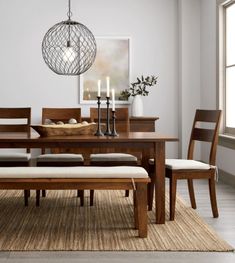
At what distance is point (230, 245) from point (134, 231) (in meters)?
0.65

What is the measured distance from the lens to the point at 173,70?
23.4 feet

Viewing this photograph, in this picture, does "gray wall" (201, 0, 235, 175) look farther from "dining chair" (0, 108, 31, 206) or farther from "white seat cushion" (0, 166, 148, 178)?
"white seat cushion" (0, 166, 148, 178)

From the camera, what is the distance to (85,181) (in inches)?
125

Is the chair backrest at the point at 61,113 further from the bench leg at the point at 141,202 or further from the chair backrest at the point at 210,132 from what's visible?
the bench leg at the point at 141,202

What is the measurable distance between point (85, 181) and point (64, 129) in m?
0.78

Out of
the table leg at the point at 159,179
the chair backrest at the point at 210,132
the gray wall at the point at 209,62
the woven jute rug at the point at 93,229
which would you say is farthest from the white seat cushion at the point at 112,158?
the gray wall at the point at 209,62

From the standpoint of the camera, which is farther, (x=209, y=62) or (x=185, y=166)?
(x=209, y=62)

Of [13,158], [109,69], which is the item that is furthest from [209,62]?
[13,158]

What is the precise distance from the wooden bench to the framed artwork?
3.79 metres

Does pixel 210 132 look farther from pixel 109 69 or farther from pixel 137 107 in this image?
pixel 109 69

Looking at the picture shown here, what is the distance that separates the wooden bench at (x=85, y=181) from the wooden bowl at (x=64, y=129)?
0.61m

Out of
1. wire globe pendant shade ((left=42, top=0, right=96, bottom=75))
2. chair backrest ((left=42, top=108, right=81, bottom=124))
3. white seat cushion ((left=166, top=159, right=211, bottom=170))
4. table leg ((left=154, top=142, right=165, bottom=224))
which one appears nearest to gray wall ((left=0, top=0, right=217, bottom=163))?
wire globe pendant shade ((left=42, top=0, right=96, bottom=75))

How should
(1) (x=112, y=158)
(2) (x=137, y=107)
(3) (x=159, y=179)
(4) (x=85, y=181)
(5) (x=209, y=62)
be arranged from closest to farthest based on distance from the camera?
(4) (x=85, y=181)
(3) (x=159, y=179)
(1) (x=112, y=158)
(5) (x=209, y=62)
(2) (x=137, y=107)

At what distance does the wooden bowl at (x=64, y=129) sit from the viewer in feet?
12.4
